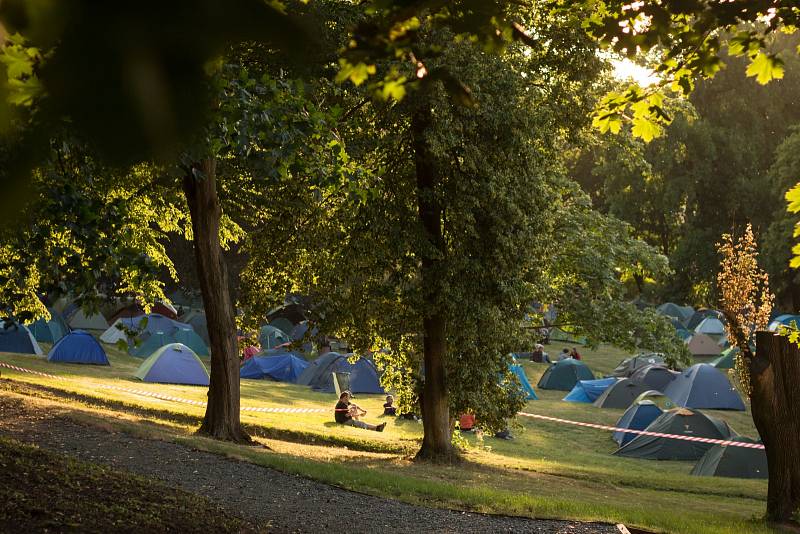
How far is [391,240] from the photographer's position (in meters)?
14.3

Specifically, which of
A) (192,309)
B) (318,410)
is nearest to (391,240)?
(318,410)

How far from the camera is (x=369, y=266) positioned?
15.0 metres

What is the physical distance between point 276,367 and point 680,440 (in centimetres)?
1479

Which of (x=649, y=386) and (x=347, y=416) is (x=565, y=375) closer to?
(x=649, y=386)

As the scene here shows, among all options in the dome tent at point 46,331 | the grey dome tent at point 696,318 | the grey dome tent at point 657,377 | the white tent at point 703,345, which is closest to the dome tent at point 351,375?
the grey dome tent at point 657,377

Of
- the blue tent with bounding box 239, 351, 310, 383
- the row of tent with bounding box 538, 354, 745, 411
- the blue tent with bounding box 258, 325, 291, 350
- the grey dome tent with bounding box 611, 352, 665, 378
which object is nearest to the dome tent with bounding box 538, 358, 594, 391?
the row of tent with bounding box 538, 354, 745, 411

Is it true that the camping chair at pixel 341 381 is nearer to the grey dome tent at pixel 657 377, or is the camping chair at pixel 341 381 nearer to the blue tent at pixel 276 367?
the blue tent at pixel 276 367

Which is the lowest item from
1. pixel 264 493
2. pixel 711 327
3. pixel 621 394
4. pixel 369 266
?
pixel 264 493

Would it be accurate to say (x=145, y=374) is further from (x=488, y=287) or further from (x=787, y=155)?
(x=787, y=155)

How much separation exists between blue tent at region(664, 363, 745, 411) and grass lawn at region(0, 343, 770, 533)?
0.47m

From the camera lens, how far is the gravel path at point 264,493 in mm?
8606

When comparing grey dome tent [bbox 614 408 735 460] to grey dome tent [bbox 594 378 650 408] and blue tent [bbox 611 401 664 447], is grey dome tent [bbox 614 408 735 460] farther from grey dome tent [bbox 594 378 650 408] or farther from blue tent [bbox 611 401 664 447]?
grey dome tent [bbox 594 378 650 408]

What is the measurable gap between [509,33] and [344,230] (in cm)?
1229

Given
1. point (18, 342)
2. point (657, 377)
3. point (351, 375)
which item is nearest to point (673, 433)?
point (657, 377)
